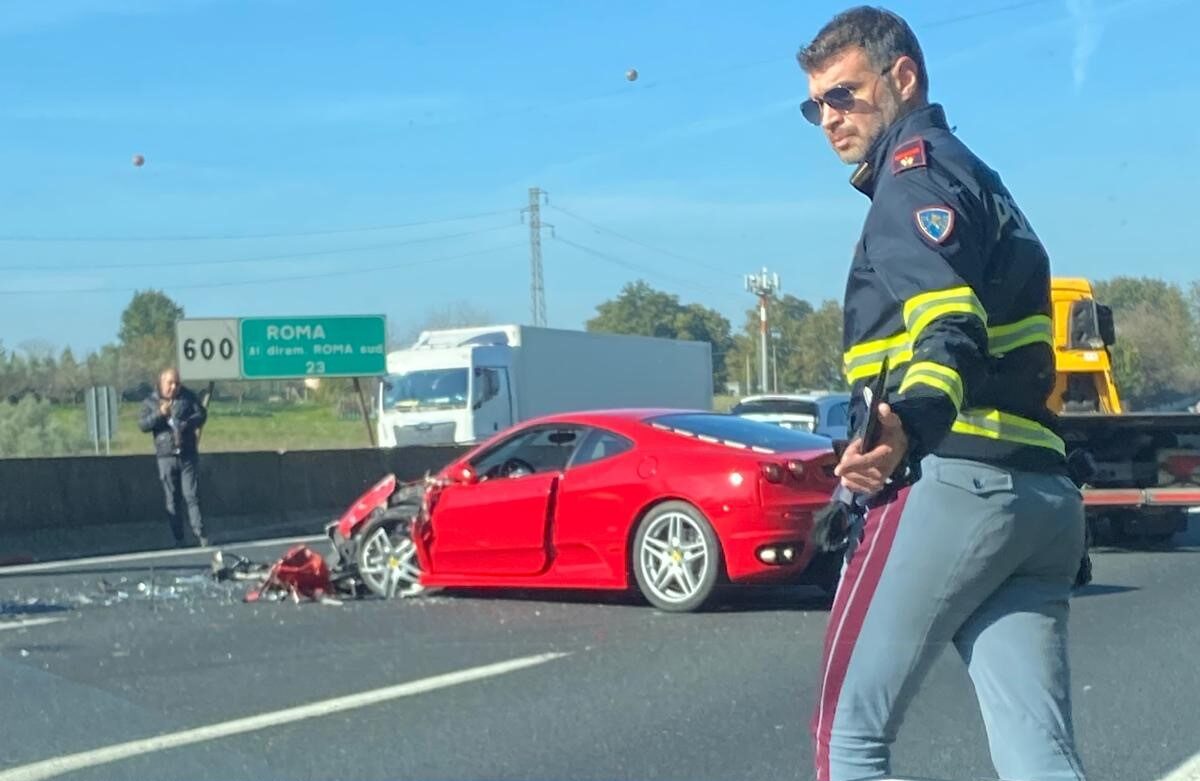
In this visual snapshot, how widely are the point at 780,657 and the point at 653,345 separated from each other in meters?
31.9

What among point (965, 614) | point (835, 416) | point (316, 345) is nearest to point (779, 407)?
point (835, 416)

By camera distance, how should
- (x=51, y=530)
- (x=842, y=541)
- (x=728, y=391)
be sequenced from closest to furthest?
1. (x=842, y=541)
2. (x=51, y=530)
3. (x=728, y=391)

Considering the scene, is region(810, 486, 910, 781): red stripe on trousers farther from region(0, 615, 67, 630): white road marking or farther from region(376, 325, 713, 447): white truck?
region(376, 325, 713, 447): white truck

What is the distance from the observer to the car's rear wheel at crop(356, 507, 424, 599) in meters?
11.0

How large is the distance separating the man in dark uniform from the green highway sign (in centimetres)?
1653

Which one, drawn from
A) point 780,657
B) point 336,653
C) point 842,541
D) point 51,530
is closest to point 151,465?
point 51,530

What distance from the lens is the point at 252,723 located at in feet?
21.9

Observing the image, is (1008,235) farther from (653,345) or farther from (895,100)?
(653,345)

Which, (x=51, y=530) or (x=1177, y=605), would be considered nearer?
(x=1177, y=605)

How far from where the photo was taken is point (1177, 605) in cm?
1012

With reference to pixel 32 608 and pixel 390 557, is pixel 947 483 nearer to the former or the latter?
pixel 390 557

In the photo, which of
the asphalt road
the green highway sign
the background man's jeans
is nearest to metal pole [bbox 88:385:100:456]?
the green highway sign

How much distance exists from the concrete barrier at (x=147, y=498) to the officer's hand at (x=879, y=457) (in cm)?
1416

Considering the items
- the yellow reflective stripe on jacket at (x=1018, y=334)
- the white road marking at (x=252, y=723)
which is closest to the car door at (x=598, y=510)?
the white road marking at (x=252, y=723)
